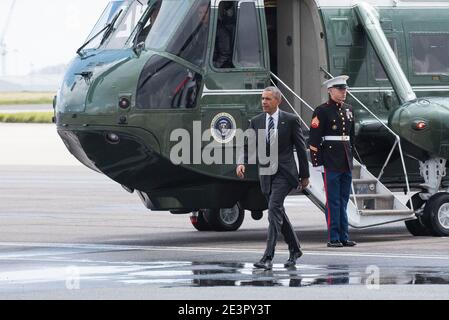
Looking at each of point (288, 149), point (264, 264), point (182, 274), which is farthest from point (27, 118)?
point (182, 274)

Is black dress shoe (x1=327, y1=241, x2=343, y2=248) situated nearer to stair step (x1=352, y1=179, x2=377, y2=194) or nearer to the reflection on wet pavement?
stair step (x1=352, y1=179, x2=377, y2=194)

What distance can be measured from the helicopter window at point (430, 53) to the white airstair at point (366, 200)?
138 centimetres

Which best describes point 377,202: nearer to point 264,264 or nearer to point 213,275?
point 264,264

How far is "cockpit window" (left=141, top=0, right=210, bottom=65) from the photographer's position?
18.3 meters

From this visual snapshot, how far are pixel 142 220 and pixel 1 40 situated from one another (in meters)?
68.6

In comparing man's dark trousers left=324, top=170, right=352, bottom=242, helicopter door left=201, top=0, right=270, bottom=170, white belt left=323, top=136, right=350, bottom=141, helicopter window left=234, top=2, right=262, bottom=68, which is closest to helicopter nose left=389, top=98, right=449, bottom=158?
white belt left=323, top=136, right=350, bottom=141

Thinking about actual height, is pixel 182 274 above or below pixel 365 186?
below

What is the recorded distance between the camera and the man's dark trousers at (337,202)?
1781 cm

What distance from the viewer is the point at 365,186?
19.0 metres

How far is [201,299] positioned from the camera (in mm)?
13102

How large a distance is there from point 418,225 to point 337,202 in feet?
6.20

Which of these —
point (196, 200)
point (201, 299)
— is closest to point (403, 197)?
point (196, 200)

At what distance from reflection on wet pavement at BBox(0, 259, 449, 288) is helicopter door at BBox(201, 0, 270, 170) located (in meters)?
2.67
